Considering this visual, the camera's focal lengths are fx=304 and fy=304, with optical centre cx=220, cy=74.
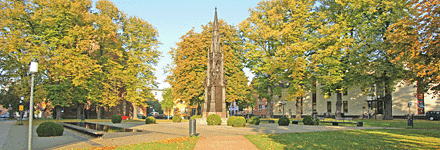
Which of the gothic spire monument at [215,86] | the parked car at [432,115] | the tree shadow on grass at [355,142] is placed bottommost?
the parked car at [432,115]

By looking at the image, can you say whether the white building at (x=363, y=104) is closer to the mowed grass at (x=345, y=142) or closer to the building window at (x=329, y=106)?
the building window at (x=329, y=106)

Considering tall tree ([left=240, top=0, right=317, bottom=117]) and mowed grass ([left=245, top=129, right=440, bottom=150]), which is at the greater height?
tall tree ([left=240, top=0, right=317, bottom=117])

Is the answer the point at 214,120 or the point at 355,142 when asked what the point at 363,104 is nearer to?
the point at 214,120

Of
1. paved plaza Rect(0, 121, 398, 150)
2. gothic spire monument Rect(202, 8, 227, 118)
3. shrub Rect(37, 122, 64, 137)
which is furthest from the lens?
gothic spire monument Rect(202, 8, 227, 118)

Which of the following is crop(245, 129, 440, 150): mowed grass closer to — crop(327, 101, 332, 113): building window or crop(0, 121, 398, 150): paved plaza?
crop(0, 121, 398, 150): paved plaza

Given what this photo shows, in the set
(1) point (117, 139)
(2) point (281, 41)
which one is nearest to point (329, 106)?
(2) point (281, 41)

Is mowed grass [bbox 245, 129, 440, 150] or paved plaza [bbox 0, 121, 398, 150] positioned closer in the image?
mowed grass [bbox 245, 129, 440, 150]

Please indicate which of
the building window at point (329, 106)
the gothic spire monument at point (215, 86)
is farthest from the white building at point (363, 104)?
the gothic spire monument at point (215, 86)

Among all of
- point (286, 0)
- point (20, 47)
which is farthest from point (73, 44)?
point (286, 0)

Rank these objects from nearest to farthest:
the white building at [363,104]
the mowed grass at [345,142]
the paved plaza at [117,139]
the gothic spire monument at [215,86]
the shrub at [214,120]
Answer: the mowed grass at [345,142] → the paved plaza at [117,139] → the shrub at [214,120] → the gothic spire monument at [215,86] → the white building at [363,104]

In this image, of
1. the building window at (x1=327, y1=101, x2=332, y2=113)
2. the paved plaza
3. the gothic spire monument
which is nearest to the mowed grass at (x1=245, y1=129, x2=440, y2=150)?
the paved plaza

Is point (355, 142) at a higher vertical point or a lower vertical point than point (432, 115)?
higher

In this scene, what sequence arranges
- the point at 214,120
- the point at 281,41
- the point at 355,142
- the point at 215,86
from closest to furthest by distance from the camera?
1. the point at 355,142
2. the point at 214,120
3. the point at 215,86
4. the point at 281,41

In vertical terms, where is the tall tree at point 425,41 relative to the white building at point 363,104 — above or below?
above
